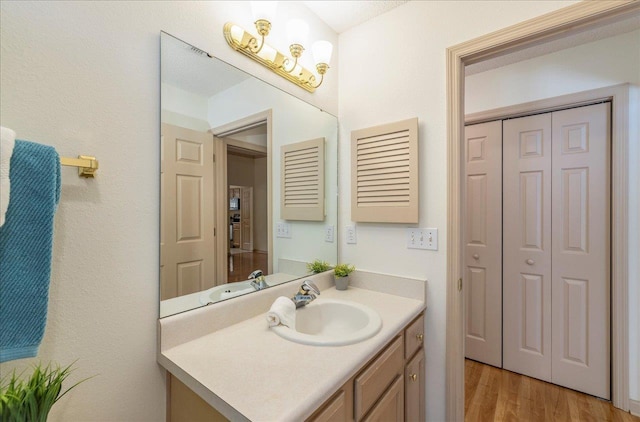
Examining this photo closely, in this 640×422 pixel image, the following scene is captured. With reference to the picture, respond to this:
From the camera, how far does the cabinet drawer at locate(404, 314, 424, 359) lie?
1.24 meters

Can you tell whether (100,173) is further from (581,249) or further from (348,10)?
(581,249)

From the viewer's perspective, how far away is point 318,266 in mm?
1621

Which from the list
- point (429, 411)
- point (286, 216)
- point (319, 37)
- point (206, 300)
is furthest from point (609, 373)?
point (319, 37)

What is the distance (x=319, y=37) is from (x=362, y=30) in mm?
271

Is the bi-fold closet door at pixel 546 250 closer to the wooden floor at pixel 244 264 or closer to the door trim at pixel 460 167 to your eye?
the door trim at pixel 460 167

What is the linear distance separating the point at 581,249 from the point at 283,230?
2058 millimetres

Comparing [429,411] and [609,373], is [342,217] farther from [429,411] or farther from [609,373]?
[609,373]

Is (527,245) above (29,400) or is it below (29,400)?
above

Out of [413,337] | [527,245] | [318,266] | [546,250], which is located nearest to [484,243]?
[527,245]

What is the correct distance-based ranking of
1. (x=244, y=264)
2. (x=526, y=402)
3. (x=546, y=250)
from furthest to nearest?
(x=546, y=250)
(x=526, y=402)
(x=244, y=264)

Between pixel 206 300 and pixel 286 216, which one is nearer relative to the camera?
pixel 206 300

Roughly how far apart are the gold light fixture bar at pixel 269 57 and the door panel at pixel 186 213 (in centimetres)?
43

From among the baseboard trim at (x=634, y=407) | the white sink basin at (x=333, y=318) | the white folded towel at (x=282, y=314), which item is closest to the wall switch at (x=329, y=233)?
the white sink basin at (x=333, y=318)

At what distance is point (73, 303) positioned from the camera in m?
0.77
